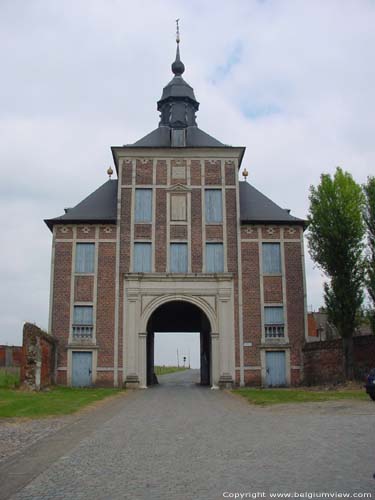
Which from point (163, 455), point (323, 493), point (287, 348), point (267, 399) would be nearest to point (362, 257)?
point (287, 348)

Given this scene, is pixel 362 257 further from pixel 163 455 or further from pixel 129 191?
pixel 163 455

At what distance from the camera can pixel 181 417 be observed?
14.8m

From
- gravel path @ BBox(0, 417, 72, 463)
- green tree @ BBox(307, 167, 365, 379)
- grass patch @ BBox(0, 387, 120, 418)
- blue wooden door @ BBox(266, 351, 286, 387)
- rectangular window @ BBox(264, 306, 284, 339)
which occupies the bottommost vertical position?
gravel path @ BBox(0, 417, 72, 463)

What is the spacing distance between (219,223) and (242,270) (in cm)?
276

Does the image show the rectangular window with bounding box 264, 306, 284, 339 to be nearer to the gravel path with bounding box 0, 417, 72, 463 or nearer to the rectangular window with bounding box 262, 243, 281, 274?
the rectangular window with bounding box 262, 243, 281, 274

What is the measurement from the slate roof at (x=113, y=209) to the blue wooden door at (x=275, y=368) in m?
6.79

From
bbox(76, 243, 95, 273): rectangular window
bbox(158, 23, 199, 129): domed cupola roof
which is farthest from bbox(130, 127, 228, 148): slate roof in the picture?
bbox(76, 243, 95, 273): rectangular window

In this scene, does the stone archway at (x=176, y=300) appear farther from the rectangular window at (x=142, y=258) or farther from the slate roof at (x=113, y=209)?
the slate roof at (x=113, y=209)

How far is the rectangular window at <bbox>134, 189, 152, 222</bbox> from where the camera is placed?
30844 millimetres

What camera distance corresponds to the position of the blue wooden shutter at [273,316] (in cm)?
2966

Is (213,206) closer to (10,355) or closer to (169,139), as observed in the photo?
(169,139)

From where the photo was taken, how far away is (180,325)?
1543 inches

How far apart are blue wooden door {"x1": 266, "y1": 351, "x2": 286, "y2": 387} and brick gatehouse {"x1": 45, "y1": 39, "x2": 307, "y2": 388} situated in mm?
50

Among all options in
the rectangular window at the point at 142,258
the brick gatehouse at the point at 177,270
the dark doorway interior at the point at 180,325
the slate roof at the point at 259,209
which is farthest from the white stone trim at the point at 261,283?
the rectangular window at the point at 142,258
